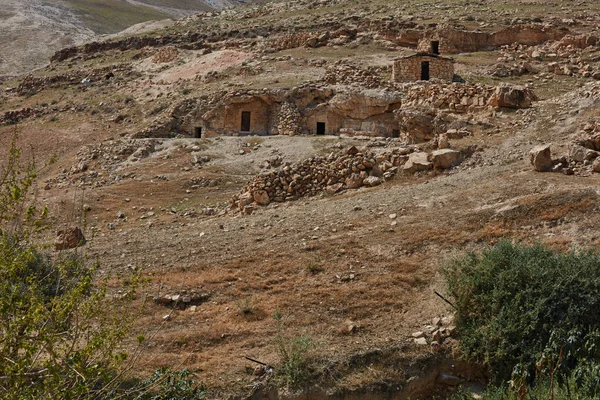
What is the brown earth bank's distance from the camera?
7.09m

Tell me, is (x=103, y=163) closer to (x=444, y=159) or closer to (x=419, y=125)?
(x=419, y=125)

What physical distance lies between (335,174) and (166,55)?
22297mm

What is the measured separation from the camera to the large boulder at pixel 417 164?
12280 millimetres

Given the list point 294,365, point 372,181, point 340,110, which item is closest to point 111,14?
point 340,110

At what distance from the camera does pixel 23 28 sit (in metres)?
59.2

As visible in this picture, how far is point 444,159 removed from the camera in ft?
40.1

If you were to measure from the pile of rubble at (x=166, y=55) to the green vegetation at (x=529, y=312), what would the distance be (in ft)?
90.8

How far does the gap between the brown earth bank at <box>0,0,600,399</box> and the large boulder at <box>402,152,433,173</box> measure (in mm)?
31

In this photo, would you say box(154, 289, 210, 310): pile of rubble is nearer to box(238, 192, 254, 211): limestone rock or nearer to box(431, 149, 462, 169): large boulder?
box(238, 192, 254, 211): limestone rock

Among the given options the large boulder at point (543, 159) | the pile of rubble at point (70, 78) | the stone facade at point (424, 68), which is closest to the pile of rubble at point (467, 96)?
the stone facade at point (424, 68)

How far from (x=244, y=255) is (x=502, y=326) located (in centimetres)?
417

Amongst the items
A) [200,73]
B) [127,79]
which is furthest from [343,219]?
[127,79]

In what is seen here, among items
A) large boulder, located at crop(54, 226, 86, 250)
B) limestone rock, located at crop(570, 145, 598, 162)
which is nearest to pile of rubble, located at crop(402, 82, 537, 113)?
limestone rock, located at crop(570, 145, 598, 162)

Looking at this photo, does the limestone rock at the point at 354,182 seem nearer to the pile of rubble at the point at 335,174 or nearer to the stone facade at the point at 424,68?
the pile of rubble at the point at 335,174
